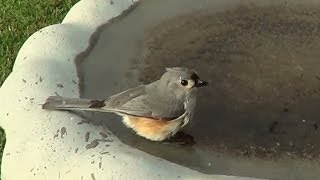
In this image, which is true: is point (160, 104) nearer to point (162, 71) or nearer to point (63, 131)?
point (63, 131)

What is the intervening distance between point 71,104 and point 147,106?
306mm

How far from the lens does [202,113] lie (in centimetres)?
311

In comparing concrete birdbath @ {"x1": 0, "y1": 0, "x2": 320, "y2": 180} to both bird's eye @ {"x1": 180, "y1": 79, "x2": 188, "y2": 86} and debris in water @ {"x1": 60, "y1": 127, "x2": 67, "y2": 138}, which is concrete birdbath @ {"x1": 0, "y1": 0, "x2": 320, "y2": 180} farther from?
bird's eye @ {"x1": 180, "y1": 79, "x2": 188, "y2": 86}

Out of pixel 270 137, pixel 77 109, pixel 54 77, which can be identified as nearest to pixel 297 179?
pixel 270 137

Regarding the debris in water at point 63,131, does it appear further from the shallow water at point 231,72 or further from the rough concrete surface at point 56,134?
the shallow water at point 231,72

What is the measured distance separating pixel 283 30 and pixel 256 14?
19 centimetres

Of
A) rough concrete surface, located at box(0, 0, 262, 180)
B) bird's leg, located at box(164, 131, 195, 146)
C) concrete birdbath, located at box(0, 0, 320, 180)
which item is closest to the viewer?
rough concrete surface, located at box(0, 0, 262, 180)

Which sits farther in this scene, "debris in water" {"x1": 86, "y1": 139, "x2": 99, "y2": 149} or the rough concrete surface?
"debris in water" {"x1": 86, "y1": 139, "x2": 99, "y2": 149}

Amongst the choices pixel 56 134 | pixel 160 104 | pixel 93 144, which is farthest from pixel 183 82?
pixel 56 134

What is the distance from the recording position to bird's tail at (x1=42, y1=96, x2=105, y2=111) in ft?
9.64

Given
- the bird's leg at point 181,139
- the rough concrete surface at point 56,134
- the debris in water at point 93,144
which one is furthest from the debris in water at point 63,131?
the bird's leg at point 181,139

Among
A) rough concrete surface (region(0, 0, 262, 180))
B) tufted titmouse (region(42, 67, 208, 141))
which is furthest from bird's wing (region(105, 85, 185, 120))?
rough concrete surface (region(0, 0, 262, 180))

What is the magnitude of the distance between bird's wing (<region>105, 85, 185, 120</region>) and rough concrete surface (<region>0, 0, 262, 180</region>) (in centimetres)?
12

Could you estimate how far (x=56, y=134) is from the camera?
9.53ft
